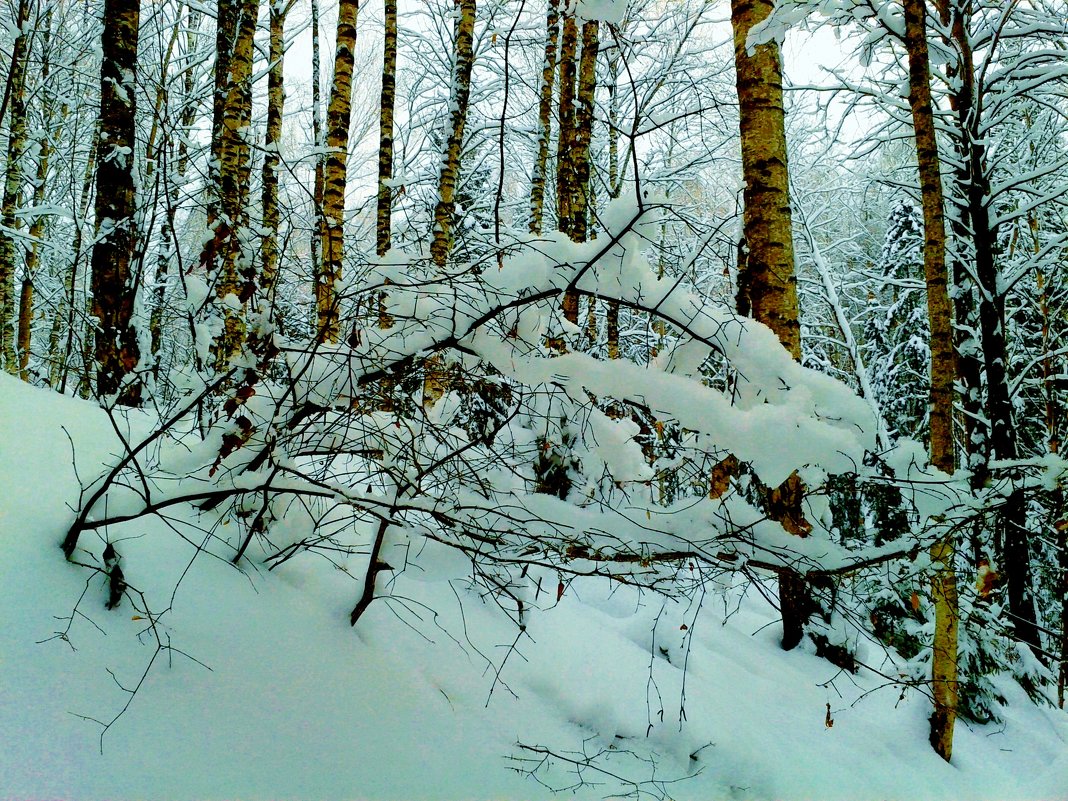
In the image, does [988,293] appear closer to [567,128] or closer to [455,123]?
[567,128]

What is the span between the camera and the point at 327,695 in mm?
2061

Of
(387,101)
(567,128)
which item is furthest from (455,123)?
(387,101)

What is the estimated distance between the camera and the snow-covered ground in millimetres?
1628

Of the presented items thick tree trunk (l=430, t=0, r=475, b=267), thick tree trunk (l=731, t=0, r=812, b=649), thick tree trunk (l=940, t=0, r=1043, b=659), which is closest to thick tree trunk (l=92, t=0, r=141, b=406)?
thick tree trunk (l=430, t=0, r=475, b=267)

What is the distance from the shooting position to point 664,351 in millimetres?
2156

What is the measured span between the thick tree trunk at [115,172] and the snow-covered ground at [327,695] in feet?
2.91

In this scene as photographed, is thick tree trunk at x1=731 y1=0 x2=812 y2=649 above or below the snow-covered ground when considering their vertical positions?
above

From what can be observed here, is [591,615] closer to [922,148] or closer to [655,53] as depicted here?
[922,148]

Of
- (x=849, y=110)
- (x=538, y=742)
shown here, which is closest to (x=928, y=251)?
(x=849, y=110)

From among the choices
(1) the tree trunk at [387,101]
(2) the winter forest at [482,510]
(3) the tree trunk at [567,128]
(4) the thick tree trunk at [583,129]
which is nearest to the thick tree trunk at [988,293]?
(2) the winter forest at [482,510]

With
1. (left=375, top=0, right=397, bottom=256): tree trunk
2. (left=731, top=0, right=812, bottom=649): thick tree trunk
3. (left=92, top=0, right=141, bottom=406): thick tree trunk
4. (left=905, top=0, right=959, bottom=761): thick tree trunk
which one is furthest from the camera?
(left=375, top=0, right=397, bottom=256): tree trunk

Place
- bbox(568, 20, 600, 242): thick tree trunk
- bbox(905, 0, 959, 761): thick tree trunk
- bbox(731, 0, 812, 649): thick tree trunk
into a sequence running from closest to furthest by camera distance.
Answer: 1. bbox(731, 0, 812, 649): thick tree trunk
2. bbox(905, 0, 959, 761): thick tree trunk
3. bbox(568, 20, 600, 242): thick tree trunk

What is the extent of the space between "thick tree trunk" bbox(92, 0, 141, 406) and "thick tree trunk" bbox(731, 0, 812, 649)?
11.5 ft

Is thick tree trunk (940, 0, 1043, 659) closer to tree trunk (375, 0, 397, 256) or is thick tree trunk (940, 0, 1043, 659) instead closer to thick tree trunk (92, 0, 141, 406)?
tree trunk (375, 0, 397, 256)
